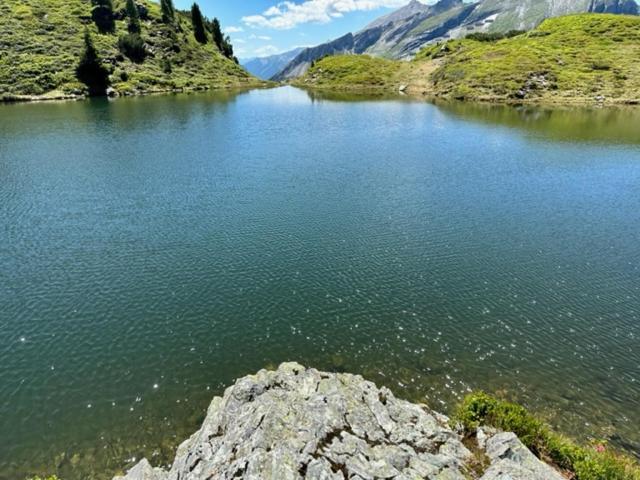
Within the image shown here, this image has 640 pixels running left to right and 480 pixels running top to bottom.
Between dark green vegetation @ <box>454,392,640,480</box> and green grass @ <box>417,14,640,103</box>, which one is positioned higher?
→ green grass @ <box>417,14,640,103</box>

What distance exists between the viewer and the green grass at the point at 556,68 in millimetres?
150625

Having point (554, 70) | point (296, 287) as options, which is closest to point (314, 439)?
point (296, 287)

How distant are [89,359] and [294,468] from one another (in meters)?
19.0

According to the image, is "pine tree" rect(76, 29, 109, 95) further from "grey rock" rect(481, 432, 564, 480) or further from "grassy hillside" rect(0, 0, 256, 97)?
"grey rock" rect(481, 432, 564, 480)

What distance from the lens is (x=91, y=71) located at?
6540 inches

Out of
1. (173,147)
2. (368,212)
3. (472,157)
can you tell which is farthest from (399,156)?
(173,147)

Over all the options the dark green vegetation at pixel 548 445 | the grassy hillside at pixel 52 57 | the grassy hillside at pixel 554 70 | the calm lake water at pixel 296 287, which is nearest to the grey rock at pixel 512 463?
the dark green vegetation at pixel 548 445

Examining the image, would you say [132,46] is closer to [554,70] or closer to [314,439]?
[554,70]

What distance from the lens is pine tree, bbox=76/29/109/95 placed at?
163750 mm

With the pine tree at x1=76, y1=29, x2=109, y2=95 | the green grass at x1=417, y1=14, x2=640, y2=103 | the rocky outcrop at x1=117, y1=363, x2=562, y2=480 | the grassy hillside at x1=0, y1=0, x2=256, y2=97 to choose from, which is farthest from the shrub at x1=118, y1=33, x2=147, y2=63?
the rocky outcrop at x1=117, y1=363, x2=562, y2=480

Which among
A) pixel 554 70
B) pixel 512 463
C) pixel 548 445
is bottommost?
pixel 548 445

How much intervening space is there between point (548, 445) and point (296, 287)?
21038mm

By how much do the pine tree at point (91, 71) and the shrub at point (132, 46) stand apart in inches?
1008

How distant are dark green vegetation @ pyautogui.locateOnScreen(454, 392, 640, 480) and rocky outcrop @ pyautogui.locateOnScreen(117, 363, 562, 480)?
124cm
